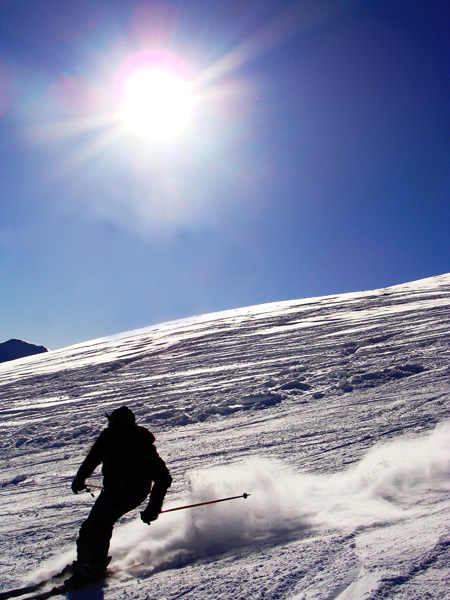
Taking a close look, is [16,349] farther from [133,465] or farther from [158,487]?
[158,487]

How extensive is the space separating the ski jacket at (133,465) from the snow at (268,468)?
0.60m

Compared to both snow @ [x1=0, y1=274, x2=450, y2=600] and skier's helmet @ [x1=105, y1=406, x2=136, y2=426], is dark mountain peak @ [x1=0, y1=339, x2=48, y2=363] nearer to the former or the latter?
snow @ [x1=0, y1=274, x2=450, y2=600]

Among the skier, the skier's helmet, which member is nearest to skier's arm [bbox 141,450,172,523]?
the skier

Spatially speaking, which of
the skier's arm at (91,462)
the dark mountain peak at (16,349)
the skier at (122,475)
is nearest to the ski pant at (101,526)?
the skier at (122,475)

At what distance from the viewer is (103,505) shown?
148 inches

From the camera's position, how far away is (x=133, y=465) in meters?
3.83

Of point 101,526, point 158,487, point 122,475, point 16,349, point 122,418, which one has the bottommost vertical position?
point 101,526

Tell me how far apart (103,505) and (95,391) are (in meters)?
9.75

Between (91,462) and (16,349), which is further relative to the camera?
(16,349)

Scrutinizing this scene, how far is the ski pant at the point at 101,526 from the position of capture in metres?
3.55

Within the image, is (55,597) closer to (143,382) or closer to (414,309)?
(143,382)

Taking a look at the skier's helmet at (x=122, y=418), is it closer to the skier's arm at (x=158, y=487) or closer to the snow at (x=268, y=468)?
the skier's arm at (x=158, y=487)

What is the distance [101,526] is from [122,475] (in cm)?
44

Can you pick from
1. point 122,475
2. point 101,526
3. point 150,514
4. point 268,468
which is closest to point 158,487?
point 150,514
